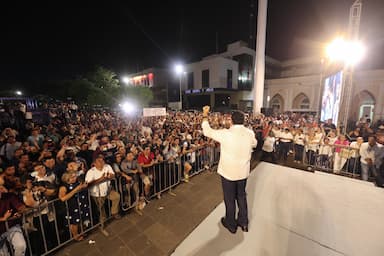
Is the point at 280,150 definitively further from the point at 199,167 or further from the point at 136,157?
the point at 136,157

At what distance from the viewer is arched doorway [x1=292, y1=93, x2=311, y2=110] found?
31192mm

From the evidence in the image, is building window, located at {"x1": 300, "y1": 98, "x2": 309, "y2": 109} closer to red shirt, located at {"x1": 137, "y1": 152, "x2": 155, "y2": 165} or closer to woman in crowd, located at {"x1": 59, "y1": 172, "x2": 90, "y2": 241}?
red shirt, located at {"x1": 137, "y1": 152, "x2": 155, "y2": 165}

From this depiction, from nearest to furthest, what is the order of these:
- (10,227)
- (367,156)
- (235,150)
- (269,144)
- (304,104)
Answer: (235,150) < (10,227) < (367,156) < (269,144) < (304,104)

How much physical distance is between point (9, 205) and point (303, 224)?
15.7ft

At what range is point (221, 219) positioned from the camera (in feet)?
9.49

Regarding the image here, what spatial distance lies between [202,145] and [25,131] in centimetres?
916

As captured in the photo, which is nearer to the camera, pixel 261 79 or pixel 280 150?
pixel 280 150

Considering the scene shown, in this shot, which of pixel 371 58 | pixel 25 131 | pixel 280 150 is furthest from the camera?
pixel 371 58

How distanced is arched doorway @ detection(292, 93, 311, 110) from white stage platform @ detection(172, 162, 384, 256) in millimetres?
33087

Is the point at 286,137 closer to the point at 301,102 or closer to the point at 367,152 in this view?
the point at 367,152

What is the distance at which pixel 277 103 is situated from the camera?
1394 inches

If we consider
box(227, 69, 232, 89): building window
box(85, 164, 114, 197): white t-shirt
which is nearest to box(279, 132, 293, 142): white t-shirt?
box(85, 164, 114, 197): white t-shirt

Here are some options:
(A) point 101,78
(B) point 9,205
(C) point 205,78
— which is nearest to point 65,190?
(B) point 9,205

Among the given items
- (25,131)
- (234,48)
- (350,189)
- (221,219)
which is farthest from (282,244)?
(234,48)
